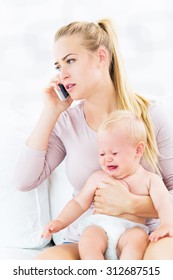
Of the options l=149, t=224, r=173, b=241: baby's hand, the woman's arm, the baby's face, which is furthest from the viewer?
the woman's arm

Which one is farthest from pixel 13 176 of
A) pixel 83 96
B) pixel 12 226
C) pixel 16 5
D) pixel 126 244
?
Result: pixel 16 5

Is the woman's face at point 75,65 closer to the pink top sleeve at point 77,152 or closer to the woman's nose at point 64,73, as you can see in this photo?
the woman's nose at point 64,73

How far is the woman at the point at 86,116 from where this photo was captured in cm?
149

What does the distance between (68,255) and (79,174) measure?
0.28 m

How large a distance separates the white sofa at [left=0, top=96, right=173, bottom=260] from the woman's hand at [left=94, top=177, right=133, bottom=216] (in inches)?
12.1

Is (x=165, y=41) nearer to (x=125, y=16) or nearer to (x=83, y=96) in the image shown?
(x=125, y=16)

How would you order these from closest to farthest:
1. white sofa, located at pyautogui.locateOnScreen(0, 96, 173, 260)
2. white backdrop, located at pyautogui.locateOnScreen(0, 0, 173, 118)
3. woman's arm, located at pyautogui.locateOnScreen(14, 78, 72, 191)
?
woman's arm, located at pyautogui.locateOnScreen(14, 78, 72, 191) → white sofa, located at pyautogui.locateOnScreen(0, 96, 173, 260) → white backdrop, located at pyautogui.locateOnScreen(0, 0, 173, 118)

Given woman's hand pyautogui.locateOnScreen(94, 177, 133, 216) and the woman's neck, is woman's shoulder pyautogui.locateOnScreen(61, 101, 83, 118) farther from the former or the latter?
woman's hand pyautogui.locateOnScreen(94, 177, 133, 216)

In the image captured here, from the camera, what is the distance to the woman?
1.49 metres

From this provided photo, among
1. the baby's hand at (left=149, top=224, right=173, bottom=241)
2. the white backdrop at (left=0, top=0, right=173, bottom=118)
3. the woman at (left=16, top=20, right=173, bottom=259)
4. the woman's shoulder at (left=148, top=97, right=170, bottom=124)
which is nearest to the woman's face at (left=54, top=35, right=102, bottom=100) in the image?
the woman at (left=16, top=20, right=173, bottom=259)

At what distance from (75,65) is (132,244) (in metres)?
0.53

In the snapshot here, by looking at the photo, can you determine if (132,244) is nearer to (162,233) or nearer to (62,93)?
(162,233)

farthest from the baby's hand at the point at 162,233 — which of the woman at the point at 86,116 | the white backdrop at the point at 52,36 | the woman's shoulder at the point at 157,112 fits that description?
the white backdrop at the point at 52,36

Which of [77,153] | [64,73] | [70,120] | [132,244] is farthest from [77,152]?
[132,244]
